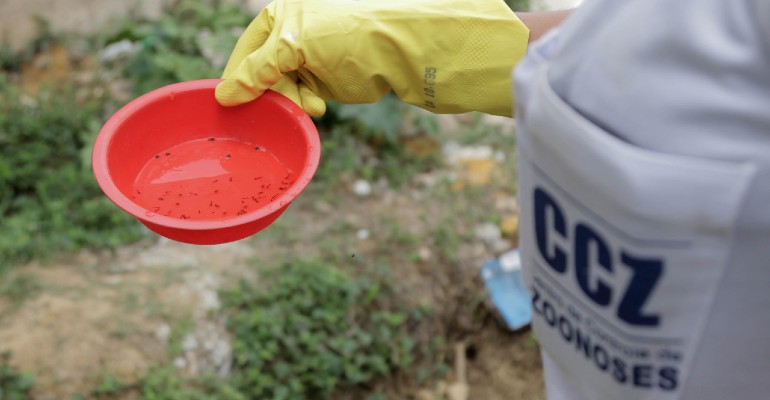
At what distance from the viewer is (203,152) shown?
65.8 inches

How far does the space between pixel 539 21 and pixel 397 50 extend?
0.28m

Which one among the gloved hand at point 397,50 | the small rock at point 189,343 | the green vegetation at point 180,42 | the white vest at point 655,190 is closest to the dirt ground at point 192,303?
the small rock at point 189,343

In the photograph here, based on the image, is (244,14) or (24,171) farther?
(244,14)

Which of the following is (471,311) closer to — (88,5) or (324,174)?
(324,174)

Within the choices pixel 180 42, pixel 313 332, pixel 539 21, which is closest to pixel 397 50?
pixel 539 21

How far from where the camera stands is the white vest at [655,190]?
33.6 inches

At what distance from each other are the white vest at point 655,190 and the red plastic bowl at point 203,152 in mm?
568

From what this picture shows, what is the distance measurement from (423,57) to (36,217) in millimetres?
1831

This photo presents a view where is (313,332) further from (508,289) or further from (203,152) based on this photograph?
(203,152)

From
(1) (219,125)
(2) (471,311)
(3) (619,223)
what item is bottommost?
(2) (471,311)

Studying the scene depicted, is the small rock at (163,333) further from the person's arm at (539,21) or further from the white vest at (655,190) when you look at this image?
the white vest at (655,190)

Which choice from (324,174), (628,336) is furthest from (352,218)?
(628,336)

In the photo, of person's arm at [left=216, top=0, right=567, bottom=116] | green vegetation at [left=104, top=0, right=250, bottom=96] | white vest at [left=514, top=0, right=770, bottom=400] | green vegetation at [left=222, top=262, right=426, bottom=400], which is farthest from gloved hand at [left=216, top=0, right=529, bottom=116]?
green vegetation at [left=104, top=0, right=250, bottom=96]

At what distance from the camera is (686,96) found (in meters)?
0.87
